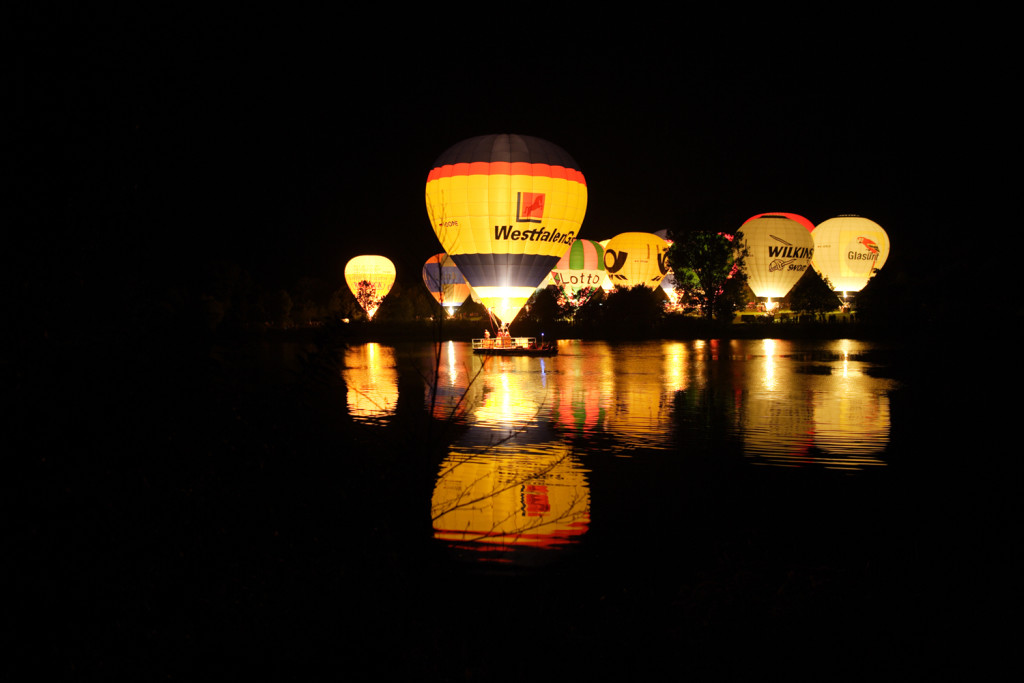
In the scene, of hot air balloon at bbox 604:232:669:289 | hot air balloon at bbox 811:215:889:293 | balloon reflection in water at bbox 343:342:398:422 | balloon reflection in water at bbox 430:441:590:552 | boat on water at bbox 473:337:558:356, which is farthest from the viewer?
hot air balloon at bbox 604:232:669:289

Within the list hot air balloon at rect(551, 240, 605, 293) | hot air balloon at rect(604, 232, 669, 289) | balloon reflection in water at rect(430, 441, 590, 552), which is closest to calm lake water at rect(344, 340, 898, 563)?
balloon reflection in water at rect(430, 441, 590, 552)

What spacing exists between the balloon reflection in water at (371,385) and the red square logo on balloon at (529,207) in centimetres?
630

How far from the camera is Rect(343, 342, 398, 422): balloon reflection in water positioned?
11882mm

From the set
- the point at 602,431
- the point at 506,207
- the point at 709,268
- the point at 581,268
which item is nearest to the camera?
the point at 602,431

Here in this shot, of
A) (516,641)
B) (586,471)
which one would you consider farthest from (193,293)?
(586,471)

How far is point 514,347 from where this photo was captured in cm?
2697

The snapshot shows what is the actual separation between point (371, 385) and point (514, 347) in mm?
10867

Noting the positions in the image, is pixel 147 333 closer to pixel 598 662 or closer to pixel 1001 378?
pixel 598 662

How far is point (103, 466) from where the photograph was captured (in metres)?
2.20

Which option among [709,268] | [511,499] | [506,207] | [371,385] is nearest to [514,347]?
[506,207]

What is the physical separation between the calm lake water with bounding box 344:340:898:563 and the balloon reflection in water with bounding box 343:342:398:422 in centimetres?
5

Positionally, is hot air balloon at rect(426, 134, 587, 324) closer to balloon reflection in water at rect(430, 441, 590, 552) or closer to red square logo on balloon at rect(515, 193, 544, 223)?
red square logo on balloon at rect(515, 193, 544, 223)

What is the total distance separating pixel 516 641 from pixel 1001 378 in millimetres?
16135

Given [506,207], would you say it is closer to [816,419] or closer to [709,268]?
[816,419]
